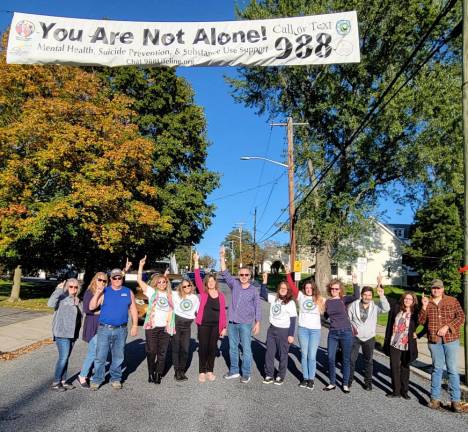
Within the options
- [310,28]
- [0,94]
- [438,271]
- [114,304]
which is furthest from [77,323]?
[438,271]

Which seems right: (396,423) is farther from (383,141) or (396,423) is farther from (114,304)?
(383,141)

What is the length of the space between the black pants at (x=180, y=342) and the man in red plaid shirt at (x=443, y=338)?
3.68m

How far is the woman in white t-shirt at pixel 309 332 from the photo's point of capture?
755 cm

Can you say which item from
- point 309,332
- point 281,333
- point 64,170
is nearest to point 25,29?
point 281,333

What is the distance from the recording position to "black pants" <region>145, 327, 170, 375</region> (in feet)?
24.5

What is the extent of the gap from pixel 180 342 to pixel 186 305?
595mm

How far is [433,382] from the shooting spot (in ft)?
21.7

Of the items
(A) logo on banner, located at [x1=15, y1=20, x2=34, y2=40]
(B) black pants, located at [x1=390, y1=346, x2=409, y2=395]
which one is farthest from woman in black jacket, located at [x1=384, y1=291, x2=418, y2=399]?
(A) logo on banner, located at [x1=15, y1=20, x2=34, y2=40]

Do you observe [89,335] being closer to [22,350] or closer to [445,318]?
[22,350]

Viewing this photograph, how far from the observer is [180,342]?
7773 mm

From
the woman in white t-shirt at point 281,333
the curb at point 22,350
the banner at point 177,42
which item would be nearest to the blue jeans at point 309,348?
the woman in white t-shirt at point 281,333

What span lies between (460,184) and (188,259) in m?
96.5

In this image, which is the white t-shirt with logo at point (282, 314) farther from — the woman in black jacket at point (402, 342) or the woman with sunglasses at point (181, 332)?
the woman in black jacket at point (402, 342)

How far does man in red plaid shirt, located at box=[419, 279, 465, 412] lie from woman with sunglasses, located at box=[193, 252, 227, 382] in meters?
3.16
